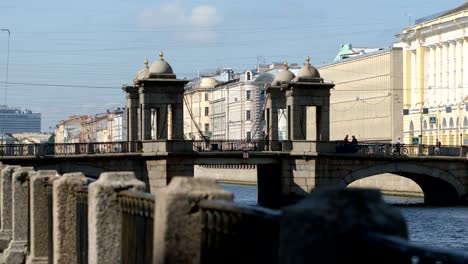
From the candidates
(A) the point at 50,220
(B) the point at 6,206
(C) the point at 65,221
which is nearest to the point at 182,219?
(C) the point at 65,221

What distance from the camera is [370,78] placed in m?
123

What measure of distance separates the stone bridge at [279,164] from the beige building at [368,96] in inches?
1923

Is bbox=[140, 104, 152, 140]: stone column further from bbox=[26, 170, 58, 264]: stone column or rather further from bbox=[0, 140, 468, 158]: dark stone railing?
bbox=[26, 170, 58, 264]: stone column

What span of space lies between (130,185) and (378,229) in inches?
187

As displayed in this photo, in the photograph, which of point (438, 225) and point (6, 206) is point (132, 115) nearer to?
point (438, 225)

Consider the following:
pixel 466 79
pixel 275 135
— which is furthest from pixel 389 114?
pixel 275 135

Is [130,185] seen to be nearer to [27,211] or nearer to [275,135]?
[27,211]

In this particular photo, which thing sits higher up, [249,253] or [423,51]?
[423,51]

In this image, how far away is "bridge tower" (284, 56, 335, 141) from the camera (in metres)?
61.0

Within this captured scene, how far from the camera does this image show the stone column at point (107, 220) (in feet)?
31.0

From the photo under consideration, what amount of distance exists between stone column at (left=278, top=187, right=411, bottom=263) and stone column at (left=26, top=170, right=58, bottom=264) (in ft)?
29.6

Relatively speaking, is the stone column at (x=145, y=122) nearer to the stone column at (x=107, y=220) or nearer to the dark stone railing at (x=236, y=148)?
the dark stone railing at (x=236, y=148)

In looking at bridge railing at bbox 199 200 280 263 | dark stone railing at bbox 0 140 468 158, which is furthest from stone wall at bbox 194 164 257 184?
bridge railing at bbox 199 200 280 263

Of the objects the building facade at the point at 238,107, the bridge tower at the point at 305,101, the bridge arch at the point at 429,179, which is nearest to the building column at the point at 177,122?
the bridge tower at the point at 305,101
